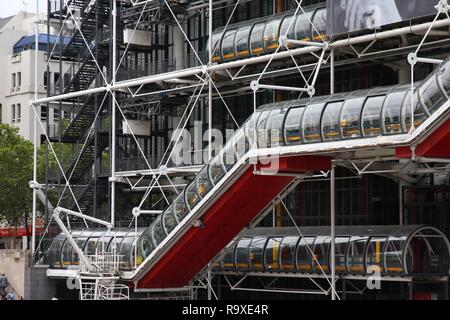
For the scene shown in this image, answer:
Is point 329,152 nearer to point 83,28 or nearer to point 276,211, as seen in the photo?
point 276,211

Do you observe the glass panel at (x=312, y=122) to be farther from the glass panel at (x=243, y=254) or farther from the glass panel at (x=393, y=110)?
the glass panel at (x=243, y=254)

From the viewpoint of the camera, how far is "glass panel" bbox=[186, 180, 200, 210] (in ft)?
121

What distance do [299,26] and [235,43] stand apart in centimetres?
326

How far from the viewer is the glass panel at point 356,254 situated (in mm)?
35688

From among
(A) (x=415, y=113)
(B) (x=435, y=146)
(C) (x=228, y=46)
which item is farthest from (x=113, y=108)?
(B) (x=435, y=146)

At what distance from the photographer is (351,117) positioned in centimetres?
3156

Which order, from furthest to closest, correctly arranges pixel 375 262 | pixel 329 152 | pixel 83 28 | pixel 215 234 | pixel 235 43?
pixel 83 28
pixel 235 43
pixel 215 234
pixel 375 262
pixel 329 152

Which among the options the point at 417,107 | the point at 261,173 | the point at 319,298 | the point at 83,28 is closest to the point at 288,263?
the point at 319,298

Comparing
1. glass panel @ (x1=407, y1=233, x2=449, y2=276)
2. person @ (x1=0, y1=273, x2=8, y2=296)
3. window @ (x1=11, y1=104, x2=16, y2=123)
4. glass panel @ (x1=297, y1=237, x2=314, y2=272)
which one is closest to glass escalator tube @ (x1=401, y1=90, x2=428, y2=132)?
glass panel @ (x1=407, y1=233, x2=449, y2=276)

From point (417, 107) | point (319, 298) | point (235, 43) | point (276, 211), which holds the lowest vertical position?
point (319, 298)

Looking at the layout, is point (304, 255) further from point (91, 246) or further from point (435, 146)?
point (91, 246)

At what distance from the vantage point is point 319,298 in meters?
39.8

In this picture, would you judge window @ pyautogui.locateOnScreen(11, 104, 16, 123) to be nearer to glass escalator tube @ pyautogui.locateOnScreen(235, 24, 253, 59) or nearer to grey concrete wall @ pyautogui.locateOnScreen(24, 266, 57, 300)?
grey concrete wall @ pyautogui.locateOnScreen(24, 266, 57, 300)

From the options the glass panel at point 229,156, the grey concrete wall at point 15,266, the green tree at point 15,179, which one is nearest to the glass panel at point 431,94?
the glass panel at point 229,156
